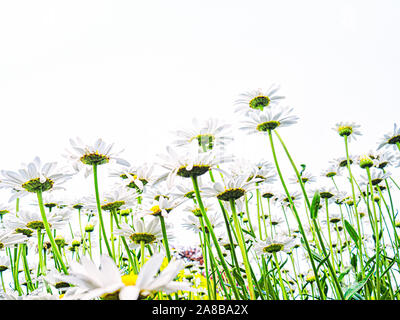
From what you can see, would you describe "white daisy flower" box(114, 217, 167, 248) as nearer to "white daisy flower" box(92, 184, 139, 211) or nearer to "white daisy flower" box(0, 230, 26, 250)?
"white daisy flower" box(92, 184, 139, 211)

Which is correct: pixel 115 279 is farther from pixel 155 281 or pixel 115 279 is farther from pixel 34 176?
pixel 34 176

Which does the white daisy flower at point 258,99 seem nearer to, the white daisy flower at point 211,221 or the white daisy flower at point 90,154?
the white daisy flower at point 211,221

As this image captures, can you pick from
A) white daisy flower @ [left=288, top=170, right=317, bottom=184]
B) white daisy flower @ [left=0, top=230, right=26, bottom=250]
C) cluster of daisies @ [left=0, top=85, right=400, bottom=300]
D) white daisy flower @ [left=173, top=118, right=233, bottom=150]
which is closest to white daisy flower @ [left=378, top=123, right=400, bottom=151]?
cluster of daisies @ [left=0, top=85, right=400, bottom=300]

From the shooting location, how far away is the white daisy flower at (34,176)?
2.15ft

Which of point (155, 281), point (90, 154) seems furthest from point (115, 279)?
point (90, 154)

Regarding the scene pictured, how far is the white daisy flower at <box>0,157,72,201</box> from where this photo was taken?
0.66 m

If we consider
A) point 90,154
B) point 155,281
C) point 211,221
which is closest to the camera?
point 155,281

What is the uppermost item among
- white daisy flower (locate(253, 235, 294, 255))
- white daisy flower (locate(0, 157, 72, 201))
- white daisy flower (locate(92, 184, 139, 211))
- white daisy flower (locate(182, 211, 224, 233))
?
white daisy flower (locate(0, 157, 72, 201))

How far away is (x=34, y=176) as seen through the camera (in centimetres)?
66

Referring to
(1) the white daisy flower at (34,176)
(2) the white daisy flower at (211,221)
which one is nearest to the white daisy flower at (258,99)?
(2) the white daisy flower at (211,221)

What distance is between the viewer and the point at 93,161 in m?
0.71
